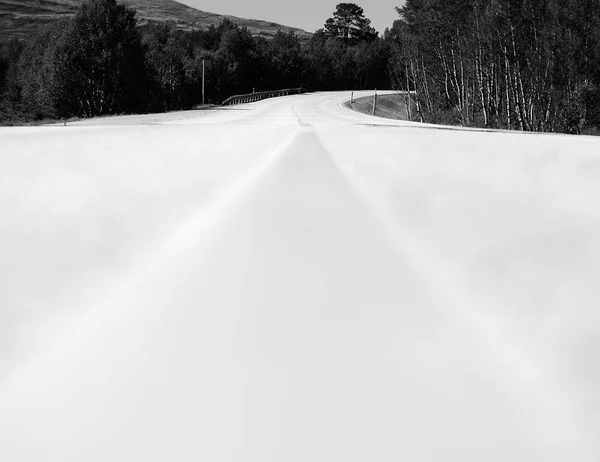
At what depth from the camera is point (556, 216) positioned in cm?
399

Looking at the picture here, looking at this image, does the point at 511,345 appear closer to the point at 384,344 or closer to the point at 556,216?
the point at 384,344

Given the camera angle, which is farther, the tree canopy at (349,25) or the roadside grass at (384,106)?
the tree canopy at (349,25)

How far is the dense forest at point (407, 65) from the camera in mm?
29438

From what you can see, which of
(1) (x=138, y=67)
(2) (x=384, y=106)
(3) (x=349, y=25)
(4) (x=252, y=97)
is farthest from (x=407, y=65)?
(3) (x=349, y=25)

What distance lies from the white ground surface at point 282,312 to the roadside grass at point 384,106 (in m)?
61.4

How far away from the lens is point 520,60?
3328 centimetres

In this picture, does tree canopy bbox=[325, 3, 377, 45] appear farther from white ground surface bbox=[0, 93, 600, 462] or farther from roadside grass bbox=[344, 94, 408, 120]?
white ground surface bbox=[0, 93, 600, 462]

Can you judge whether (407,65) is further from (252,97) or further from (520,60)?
(520,60)

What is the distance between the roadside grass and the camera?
66.5 m

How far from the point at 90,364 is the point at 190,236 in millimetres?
1219

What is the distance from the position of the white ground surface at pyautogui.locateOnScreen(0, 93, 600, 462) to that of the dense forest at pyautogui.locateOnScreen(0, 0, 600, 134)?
2719 centimetres

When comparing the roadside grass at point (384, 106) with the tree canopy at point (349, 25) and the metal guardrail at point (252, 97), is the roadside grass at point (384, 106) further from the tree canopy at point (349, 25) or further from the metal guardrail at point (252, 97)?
the tree canopy at point (349, 25)

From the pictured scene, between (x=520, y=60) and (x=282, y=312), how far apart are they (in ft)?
110

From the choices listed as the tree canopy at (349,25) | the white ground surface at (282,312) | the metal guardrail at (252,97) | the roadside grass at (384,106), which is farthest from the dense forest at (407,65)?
the tree canopy at (349,25)
